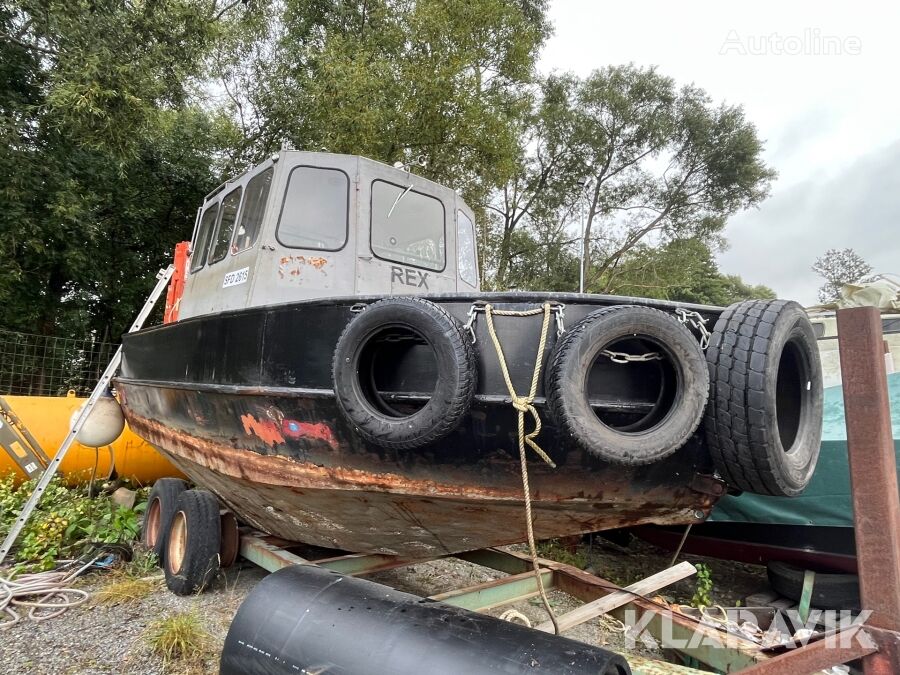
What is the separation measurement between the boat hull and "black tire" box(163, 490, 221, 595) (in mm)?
172

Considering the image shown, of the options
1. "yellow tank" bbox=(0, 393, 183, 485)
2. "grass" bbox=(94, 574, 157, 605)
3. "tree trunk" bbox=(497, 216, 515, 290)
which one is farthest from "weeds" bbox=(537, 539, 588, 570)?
"tree trunk" bbox=(497, 216, 515, 290)

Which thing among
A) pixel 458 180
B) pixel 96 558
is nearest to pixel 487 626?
pixel 96 558

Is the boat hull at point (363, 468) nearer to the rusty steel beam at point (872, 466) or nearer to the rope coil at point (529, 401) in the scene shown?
the rope coil at point (529, 401)

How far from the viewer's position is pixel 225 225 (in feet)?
13.7

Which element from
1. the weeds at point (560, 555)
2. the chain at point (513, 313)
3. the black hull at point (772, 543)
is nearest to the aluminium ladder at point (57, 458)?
the chain at point (513, 313)

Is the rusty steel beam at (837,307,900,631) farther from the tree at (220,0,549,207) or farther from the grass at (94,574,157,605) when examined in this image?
the tree at (220,0,549,207)

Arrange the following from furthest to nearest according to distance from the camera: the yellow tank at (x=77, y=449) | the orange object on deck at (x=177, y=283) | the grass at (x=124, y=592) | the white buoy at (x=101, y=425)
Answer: the yellow tank at (x=77, y=449), the orange object on deck at (x=177, y=283), the white buoy at (x=101, y=425), the grass at (x=124, y=592)

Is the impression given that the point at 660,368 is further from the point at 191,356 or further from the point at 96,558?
the point at 96,558

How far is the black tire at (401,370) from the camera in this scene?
202 centimetres

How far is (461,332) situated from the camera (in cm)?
208

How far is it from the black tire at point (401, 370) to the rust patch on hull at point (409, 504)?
1.02 ft

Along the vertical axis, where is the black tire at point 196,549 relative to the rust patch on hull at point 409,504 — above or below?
below

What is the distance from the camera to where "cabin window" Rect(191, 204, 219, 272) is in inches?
175

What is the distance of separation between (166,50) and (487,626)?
8.26 metres
